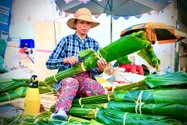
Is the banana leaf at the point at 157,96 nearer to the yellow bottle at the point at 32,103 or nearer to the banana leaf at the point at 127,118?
the banana leaf at the point at 127,118

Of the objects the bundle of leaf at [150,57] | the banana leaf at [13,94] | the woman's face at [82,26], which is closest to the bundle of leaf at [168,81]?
the woman's face at [82,26]

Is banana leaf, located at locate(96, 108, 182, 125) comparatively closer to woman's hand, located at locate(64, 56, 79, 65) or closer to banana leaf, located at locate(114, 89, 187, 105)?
banana leaf, located at locate(114, 89, 187, 105)

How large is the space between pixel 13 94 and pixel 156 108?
0.95 m

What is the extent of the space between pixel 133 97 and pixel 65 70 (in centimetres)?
50

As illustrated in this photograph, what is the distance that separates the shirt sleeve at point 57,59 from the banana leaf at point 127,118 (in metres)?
0.44

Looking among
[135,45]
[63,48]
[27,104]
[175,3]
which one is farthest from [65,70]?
[175,3]

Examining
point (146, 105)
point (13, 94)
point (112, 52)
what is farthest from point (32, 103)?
point (146, 105)

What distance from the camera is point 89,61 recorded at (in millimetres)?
1589

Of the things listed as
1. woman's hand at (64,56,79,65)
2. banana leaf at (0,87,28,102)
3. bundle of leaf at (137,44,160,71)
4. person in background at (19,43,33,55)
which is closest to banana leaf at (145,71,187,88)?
woman's hand at (64,56,79,65)

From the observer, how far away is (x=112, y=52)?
1.54m

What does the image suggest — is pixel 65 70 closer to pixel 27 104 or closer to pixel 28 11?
pixel 27 104

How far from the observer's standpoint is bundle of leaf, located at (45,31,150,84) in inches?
58.1

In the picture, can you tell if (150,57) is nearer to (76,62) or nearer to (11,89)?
(76,62)

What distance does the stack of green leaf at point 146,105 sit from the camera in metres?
1.20
